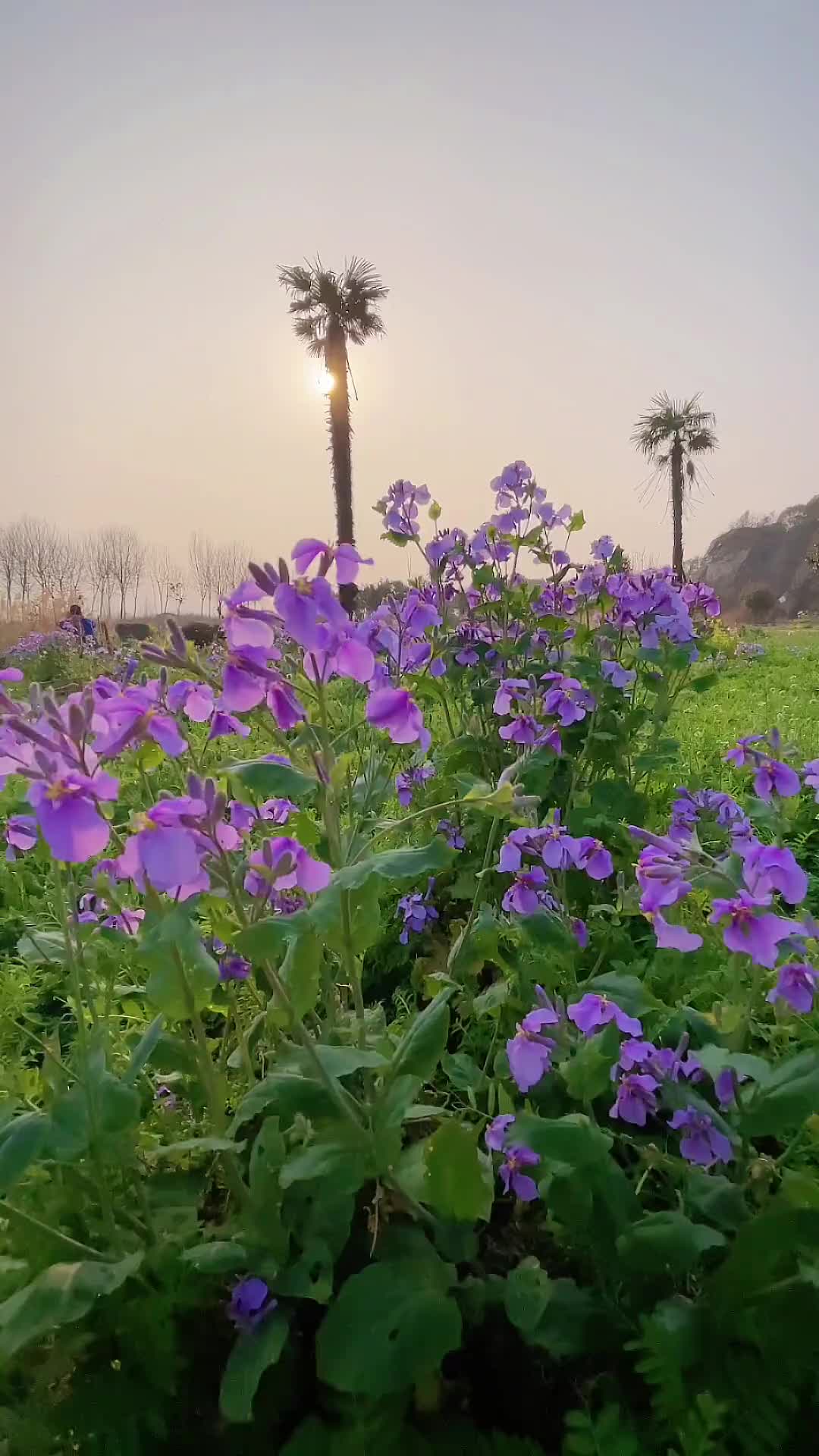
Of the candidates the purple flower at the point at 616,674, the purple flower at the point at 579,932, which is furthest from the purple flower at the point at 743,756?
the purple flower at the point at 616,674

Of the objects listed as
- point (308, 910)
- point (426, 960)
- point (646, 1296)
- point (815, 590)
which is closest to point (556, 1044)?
point (646, 1296)

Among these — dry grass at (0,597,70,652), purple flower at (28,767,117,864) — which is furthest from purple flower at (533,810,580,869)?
dry grass at (0,597,70,652)

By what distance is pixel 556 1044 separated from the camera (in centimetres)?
116

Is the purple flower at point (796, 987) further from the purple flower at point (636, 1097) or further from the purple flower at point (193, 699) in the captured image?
the purple flower at point (193, 699)

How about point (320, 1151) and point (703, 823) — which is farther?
point (703, 823)

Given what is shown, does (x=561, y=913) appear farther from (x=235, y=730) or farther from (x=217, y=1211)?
(x=217, y=1211)

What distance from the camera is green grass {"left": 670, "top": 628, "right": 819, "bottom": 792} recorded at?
3.94 m

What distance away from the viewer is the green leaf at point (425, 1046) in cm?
110

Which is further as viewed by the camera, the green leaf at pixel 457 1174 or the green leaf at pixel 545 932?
the green leaf at pixel 545 932

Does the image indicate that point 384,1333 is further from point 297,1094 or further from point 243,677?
point 243,677

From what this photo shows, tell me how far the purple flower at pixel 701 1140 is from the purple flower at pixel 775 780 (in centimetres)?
46

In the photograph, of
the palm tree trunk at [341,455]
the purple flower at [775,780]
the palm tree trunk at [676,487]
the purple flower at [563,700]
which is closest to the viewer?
the purple flower at [775,780]

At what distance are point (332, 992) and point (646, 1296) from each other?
68 centimetres

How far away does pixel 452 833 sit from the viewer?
246 centimetres
